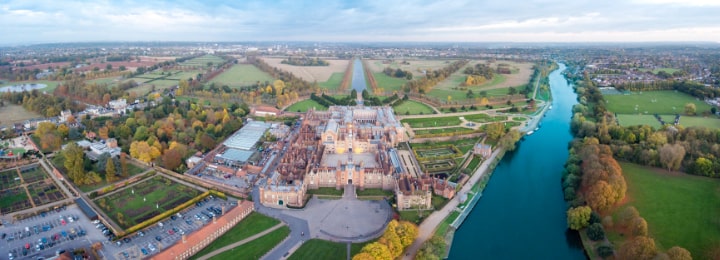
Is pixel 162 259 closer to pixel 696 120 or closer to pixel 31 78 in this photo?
pixel 696 120

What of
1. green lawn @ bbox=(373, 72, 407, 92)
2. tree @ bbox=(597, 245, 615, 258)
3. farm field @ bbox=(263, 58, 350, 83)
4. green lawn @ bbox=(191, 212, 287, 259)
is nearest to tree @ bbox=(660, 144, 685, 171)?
tree @ bbox=(597, 245, 615, 258)

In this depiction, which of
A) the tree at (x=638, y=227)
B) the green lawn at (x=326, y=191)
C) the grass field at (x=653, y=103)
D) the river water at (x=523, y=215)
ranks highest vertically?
the grass field at (x=653, y=103)

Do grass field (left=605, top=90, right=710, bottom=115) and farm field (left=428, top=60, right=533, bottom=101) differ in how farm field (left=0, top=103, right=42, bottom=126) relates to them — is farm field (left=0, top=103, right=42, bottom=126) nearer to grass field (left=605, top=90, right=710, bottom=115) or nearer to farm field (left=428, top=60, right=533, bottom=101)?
farm field (left=428, top=60, right=533, bottom=101)

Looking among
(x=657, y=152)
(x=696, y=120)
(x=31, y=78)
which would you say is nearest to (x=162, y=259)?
(x=657, y=152)

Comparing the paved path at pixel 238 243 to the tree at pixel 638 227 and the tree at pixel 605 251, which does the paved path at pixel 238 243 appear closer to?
the tree at pixel 605 251

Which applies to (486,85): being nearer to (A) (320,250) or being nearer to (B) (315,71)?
(B) (315,71)

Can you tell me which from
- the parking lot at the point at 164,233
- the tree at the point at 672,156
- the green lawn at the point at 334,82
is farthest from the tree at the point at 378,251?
the green lawn at the point at 334,82
